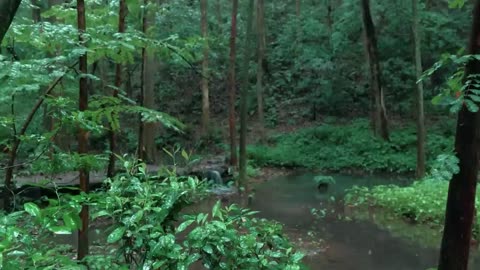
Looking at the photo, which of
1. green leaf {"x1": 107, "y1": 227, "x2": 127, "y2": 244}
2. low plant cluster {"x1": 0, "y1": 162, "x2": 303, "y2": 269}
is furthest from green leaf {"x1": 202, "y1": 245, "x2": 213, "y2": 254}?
green leaf {"x1": 107, "y1": 227, "x2": 127, "y2": 244}

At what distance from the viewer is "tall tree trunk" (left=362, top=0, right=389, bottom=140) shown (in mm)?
20828

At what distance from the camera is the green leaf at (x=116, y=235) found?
98.0 inches

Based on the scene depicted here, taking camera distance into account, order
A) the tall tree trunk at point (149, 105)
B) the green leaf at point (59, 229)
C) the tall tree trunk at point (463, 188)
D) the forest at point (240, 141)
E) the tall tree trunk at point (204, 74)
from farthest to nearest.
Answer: the tall tree trunk at point (204, 74), the tall tree trunk at point (149, 105), the tall tree trunk at point (463, 188), the forest at point (240, 141), the green leaf at point (59, 229)

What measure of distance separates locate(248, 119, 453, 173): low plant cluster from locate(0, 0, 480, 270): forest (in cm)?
9

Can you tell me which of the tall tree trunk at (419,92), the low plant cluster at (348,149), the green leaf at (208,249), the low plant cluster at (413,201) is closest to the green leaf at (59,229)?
the green leaf at (208,249)

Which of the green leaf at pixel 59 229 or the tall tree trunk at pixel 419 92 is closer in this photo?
the green leaf at pixel 59 229

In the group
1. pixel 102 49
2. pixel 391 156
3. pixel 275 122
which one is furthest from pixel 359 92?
pixel 102 49

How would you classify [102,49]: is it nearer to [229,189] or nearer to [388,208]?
[388,208]

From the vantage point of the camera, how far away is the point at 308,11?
3045 cm

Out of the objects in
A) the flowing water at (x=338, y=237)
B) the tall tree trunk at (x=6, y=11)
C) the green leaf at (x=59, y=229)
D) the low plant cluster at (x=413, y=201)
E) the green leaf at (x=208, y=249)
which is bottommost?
the flowing water at (x=338, y=237)

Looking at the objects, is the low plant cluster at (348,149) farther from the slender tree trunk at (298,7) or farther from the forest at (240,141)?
the slender tree trunk at (298,7)

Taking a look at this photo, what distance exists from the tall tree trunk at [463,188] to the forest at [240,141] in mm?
14

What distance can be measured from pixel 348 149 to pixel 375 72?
3832mm

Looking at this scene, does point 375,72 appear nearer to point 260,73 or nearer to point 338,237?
point 260,73
